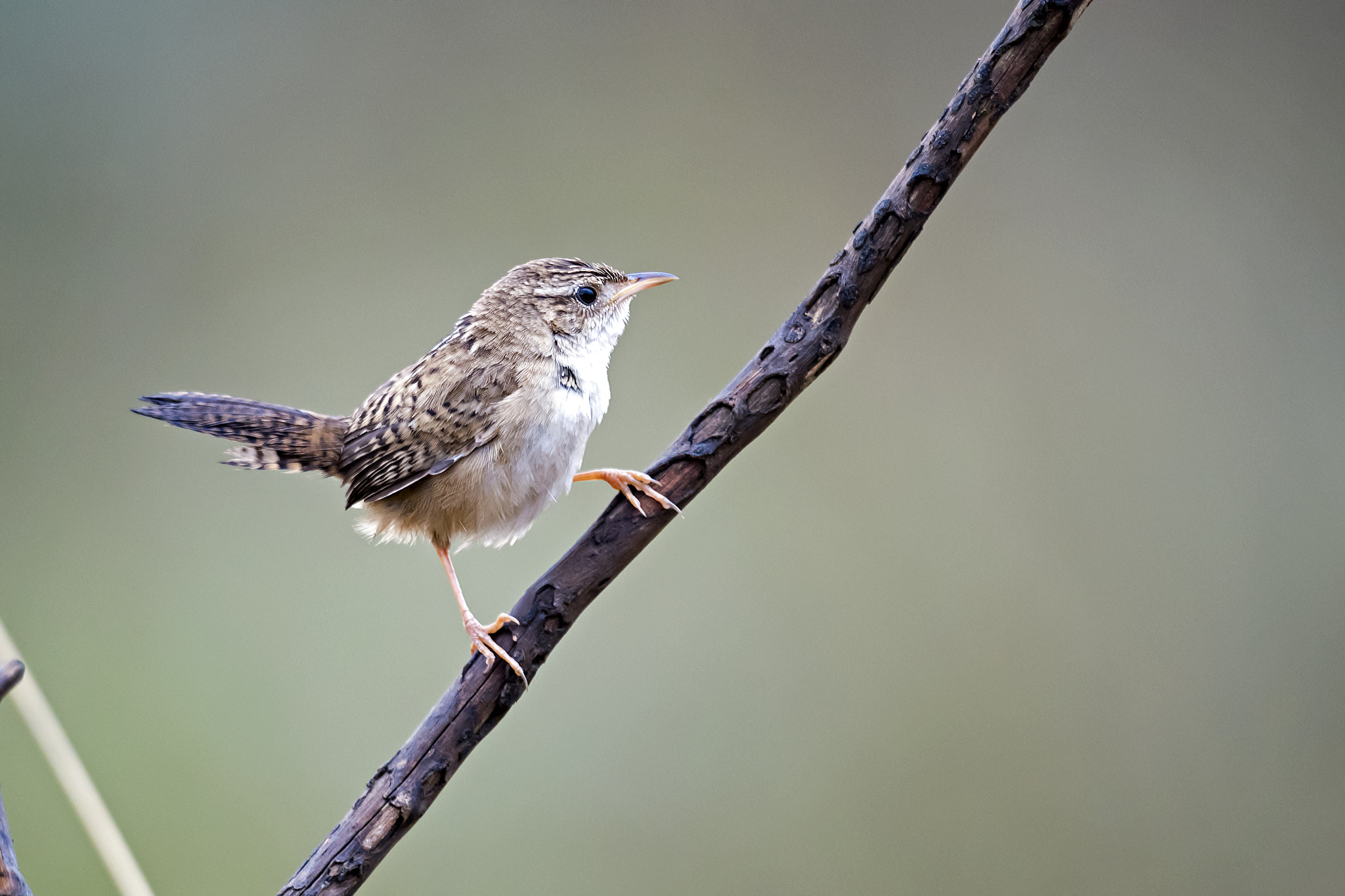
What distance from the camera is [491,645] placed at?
45.1 inches

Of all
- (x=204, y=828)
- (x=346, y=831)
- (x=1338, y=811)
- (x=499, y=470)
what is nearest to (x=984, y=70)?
(x=499, y=470)

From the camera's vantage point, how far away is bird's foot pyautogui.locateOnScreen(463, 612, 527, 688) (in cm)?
114

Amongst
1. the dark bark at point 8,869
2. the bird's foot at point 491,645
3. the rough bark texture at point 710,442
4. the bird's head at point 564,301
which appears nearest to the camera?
the dark bark at point 8,869

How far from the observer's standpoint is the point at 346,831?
1095mm

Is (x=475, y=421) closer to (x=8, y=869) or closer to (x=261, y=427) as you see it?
Result: (x=261, y=427)

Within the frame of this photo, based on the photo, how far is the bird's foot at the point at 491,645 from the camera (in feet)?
3.73

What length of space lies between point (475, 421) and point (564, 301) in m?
0.23

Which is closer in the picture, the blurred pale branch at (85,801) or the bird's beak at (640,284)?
the blurred pale branch at (85,801)

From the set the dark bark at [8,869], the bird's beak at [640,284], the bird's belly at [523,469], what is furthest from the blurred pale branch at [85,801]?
the bird's beak at [640,284]

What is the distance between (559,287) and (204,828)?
5.25 ft

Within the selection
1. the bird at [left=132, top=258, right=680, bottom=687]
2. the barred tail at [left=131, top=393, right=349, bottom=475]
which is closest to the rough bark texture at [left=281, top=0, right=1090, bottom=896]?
the bird at [left=132, top=258, right=680, bottom=687]

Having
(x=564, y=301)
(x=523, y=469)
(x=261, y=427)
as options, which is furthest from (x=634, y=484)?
(x=261, y=427)

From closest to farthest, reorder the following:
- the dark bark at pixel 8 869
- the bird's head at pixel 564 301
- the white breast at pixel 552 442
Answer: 1. the dark bark at pixel 8 869
2. the white breast at pixel 552 442
3. the bird's head at pixel 564 301

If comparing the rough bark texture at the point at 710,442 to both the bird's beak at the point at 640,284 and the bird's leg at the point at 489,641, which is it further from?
the bird's beak at the point at 640,284
